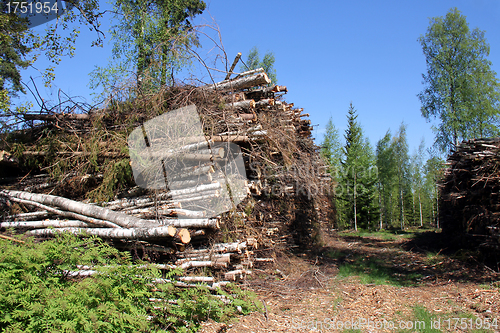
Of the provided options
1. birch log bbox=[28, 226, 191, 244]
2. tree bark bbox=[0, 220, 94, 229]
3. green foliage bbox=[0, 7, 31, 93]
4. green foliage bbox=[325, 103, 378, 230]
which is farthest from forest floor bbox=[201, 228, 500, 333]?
green foliage bbox=[325, 103, 378, 230]

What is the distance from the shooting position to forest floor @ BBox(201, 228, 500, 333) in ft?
14.4

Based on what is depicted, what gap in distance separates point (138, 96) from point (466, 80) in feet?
58.0

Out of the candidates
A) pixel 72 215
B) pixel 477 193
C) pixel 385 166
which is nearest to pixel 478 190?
pixel 477 193

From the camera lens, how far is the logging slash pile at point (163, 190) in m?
5.30

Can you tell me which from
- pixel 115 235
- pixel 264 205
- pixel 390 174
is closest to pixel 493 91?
pixel 390 174

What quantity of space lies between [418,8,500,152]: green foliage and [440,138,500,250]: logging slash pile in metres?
8.74

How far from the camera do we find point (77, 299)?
3.10 meters

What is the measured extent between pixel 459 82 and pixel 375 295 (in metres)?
16.2

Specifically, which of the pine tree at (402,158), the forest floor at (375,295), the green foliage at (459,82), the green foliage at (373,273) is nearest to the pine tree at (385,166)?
the pine tree at (402,158)

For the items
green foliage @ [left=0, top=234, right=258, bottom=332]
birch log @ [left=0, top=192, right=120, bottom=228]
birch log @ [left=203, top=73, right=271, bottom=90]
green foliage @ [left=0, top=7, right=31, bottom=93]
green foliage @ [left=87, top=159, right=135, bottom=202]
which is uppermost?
green foliage @ [left=0, top=7, right=31, bottom=93]

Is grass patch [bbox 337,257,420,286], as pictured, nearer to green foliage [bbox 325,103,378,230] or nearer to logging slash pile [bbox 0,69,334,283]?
logging slash pile [bbox 0,69,334,283]

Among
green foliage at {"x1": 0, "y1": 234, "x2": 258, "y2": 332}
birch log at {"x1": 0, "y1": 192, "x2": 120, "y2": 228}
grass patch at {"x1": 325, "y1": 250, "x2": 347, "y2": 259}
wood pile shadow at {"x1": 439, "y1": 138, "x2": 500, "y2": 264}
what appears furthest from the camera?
grass patch at {"x1": 325, "y1": 250, "x2": 347, "y2": 259}

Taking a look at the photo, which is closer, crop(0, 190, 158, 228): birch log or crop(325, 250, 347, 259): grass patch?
crop(0, 190, 158, 228): birch log

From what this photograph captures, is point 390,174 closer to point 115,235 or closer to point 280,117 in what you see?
point 280,117
